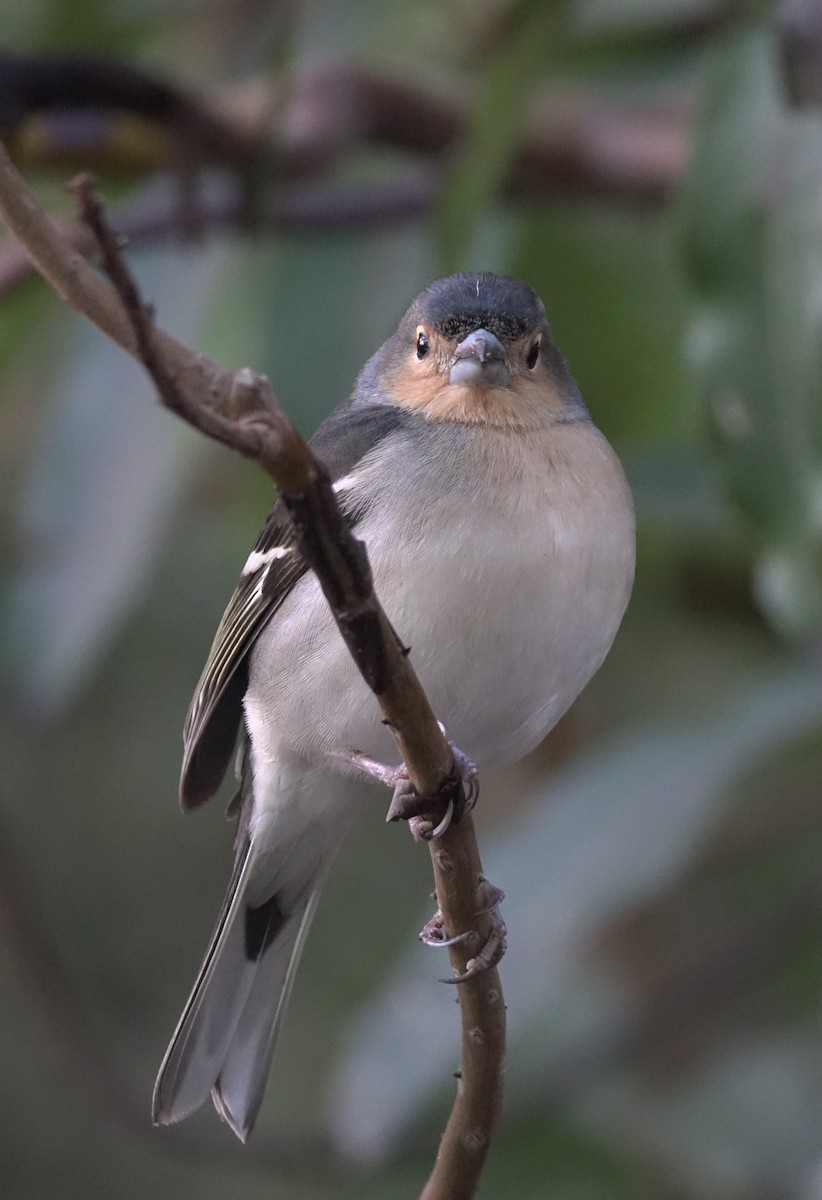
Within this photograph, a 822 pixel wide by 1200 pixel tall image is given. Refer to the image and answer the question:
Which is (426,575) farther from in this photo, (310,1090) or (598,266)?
(310,1090)

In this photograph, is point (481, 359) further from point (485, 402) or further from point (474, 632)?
point (474, 632)

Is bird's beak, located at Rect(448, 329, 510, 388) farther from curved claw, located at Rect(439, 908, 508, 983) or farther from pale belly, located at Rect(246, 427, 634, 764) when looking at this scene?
curved claw, located at Rect(439, 908, 508, 983)

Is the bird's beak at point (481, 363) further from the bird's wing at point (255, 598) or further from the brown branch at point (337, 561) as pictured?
the brown branch at point (337, 561)

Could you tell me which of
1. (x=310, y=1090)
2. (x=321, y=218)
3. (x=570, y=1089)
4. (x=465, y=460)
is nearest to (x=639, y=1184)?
(x=570, y=1089)

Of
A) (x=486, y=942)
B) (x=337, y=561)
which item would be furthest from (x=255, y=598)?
(x=337, y=561)

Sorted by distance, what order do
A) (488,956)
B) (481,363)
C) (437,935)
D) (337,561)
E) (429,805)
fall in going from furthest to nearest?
(481,363)
(437,935)
(488,956)
(429,805)
(337,561)

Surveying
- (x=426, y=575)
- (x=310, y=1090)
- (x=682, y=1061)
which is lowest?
(x=310, y=1090)
